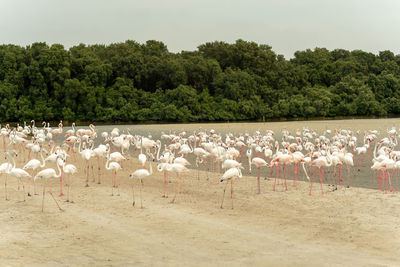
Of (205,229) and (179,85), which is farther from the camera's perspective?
(179,85)

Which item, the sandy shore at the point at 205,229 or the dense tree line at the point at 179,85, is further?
the dense tree line at the point at 179,85

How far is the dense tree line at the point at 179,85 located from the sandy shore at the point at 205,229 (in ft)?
148

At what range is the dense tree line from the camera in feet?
185

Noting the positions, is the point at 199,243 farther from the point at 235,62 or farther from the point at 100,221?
the point at 235,62

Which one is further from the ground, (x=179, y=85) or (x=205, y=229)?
(x=179, y=85)

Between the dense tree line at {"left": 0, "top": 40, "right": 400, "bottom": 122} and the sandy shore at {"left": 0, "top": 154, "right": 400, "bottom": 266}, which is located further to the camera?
the dense tree line at {"left": 0, "top": 40, "right": 400, "bottom": 122}

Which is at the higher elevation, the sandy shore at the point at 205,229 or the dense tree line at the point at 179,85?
the dense tree line at the point at 179,85

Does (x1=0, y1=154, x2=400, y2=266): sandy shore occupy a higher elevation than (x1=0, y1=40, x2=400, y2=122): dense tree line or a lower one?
lower

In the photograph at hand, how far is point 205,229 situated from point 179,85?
52232mm

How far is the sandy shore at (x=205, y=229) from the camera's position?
7.49 metres

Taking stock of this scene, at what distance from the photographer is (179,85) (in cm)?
6053

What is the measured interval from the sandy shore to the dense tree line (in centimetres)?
4514

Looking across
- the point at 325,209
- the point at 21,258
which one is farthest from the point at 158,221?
the point at 325,209

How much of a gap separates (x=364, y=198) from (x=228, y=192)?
3.62 metres
